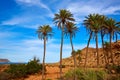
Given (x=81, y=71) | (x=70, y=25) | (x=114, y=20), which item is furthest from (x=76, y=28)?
(x=81, y=71)

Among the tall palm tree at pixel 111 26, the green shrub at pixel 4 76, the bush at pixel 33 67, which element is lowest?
the green shrub at pixel 4 76

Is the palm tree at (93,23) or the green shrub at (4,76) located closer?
the palm tree at (93,23)

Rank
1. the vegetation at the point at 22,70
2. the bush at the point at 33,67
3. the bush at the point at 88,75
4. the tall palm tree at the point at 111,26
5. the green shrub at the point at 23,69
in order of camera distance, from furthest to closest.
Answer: the bush at the point at 33,67 < the green shrub at the point at 23,69 < the vegetation at the point at 22,70 < the tall palm tree at the point at 111,26 < the bush at the point at 88,75

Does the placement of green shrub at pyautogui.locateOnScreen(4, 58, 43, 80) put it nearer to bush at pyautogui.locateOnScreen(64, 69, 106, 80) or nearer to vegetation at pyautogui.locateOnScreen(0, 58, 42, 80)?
vegetation at pyautogui.locateOnScreen(0, 58, 42, 80)

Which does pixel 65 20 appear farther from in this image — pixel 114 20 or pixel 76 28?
pixel 114 20

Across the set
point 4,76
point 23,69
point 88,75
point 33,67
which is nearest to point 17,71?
point 23,69

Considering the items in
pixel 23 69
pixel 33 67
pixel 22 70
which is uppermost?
pixel 33 67

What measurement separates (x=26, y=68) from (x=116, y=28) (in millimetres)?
33480

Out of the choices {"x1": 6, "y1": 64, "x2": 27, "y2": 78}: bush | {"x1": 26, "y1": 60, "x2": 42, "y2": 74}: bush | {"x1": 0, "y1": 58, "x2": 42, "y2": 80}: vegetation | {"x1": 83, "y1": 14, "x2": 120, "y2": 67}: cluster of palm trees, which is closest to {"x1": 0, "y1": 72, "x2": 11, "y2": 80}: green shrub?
{"x1": 0, "y1": 58, "x2": 42, "y2": 80}: vegetation

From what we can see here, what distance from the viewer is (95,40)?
6412 centimetres

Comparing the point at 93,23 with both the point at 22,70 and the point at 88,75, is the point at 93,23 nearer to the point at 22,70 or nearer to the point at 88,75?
the point at 88,75

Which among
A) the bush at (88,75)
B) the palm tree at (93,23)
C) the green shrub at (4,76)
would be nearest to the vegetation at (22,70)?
the green shrub at (4,76)

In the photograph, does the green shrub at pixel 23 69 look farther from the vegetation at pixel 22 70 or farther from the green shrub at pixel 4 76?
the green shrub at pixel 4 76

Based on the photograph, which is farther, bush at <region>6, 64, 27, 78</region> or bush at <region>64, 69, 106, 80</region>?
bush at <region>6, 64, 27, 78</region>
